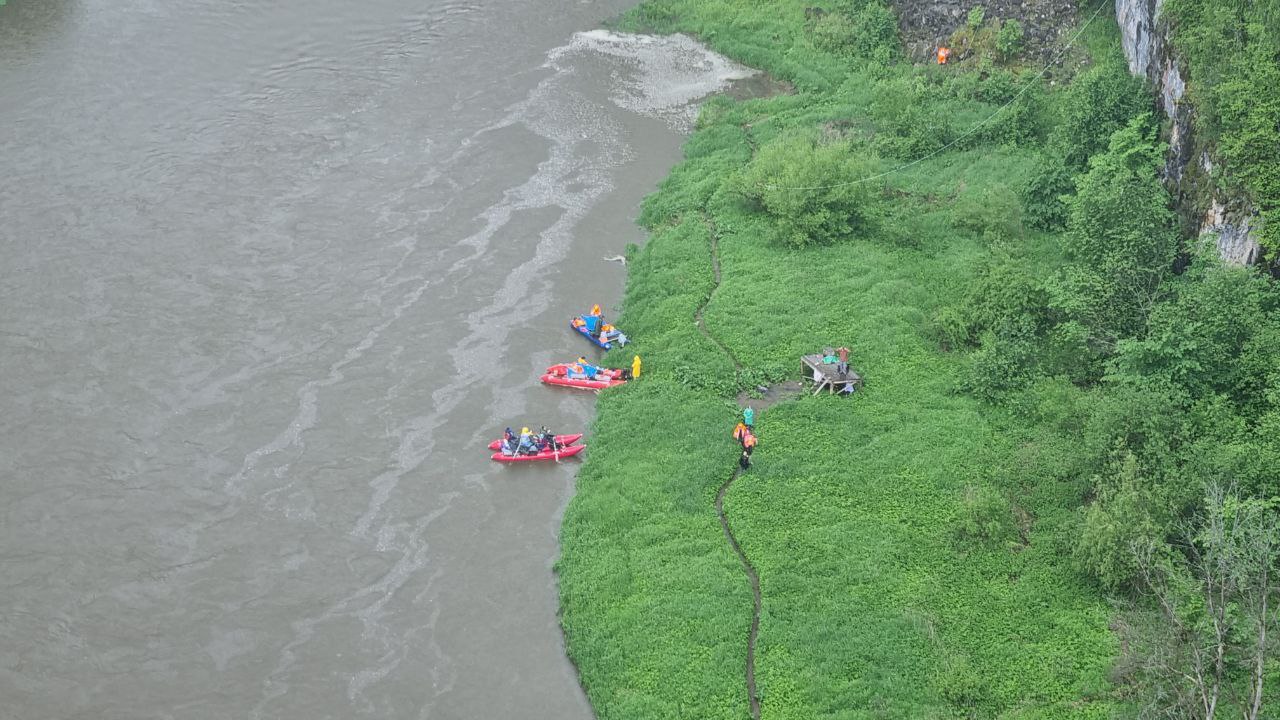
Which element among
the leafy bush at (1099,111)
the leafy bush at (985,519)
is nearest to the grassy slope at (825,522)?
the leafy bush at (985,519)

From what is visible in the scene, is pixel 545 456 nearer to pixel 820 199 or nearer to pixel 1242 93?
pixel 820 199

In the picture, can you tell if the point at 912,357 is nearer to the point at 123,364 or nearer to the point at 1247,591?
the point at 1247,591

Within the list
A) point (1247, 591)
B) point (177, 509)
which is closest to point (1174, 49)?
point (1247, 591)

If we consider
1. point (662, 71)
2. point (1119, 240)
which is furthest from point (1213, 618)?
point (662, 71)

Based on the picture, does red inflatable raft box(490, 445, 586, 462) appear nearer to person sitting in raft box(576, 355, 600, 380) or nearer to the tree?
person sitting in raft box(576, 355, 600, 380)

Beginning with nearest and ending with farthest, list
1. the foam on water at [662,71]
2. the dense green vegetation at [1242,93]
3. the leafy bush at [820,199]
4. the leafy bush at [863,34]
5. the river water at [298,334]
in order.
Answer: the river water at [298,334], the dense green vegetation at [1242,93], the leafy bush at [820,199], the foam on water at [662,71], the leafy bush at [863,34]

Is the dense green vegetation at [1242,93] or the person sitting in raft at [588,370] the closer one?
the dense green vegetation at [1242,93]

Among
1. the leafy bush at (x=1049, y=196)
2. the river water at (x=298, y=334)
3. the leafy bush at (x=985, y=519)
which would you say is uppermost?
the leafy bush at (x=1049, y=196)

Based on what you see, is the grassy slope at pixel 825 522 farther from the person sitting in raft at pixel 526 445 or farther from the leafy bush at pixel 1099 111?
the leafy bush at pixel 1099 111
